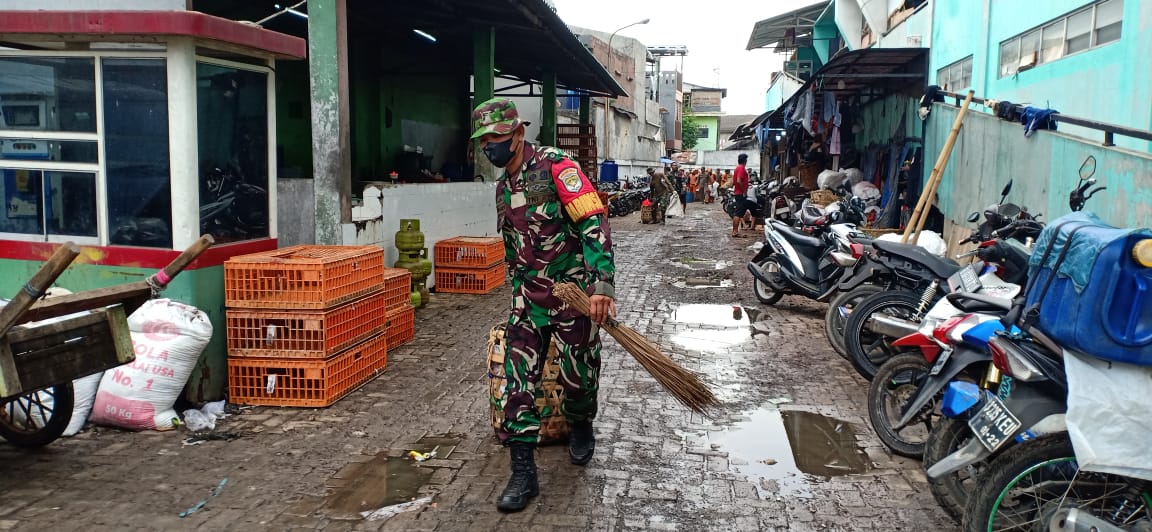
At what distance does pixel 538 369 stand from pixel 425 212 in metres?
6.45

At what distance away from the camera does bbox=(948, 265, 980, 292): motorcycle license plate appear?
4.87 meters

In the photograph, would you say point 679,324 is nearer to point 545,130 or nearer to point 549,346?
point 549,346

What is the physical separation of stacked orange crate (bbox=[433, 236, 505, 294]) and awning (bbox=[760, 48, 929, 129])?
18.7 feet

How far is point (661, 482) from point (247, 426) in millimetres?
2528

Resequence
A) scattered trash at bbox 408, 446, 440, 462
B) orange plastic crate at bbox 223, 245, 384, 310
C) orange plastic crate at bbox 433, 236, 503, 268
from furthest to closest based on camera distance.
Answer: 1. orange plastic crate at bbox 433, 236, 503, 268
2. orange plastic crate at bbox 223, 245, 384, 310
3. scattered trash at bbox 408, 446, 440, 462

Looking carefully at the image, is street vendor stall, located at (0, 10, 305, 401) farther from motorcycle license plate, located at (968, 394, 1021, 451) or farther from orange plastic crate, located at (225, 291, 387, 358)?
motorcycle license plate, located at (968, 394, 1021, 451)

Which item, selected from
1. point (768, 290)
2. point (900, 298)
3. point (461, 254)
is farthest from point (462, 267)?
point (900, 298)

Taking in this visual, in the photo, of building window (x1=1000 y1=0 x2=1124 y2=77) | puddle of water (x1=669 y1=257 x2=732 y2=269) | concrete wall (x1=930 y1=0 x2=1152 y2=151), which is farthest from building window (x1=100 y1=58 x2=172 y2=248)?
puddle of water (x1=669 y1=257 x2=732 y2=269)

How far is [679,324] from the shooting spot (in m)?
8.25

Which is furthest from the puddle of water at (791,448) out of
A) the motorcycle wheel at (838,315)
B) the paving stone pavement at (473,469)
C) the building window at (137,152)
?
the building window at (137,152)

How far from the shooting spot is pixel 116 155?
5086 millimetres

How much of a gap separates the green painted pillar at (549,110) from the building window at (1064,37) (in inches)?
374

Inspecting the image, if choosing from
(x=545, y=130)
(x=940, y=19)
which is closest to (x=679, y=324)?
(x=940, y=19)

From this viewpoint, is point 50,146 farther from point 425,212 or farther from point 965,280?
point 965,280
